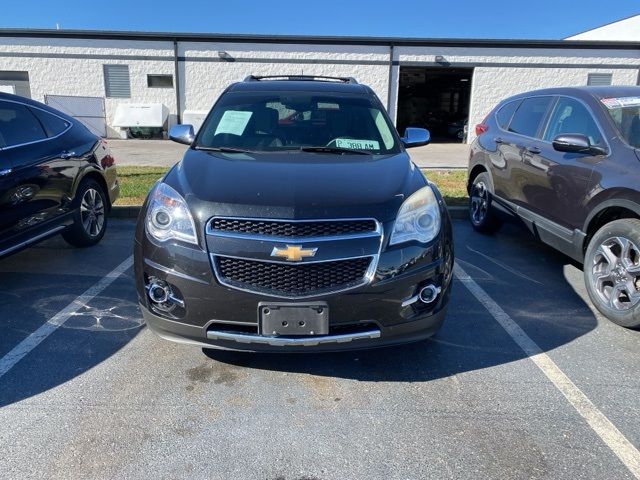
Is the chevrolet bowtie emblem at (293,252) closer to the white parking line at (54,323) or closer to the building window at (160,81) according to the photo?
the white parking line at (54,323)

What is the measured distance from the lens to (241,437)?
99.0 inches

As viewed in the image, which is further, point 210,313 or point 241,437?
point 210,313

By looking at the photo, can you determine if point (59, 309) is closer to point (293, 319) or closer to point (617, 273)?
point (293, 319)

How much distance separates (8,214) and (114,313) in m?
1.25

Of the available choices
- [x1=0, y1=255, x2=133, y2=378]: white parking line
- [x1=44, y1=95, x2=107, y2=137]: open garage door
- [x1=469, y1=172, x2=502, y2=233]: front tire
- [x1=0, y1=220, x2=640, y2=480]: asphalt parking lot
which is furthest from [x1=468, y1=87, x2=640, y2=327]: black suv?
[x1=44, y1=95, x2=107, y2=137]: open garage door

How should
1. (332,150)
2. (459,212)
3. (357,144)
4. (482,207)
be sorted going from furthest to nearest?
(459,212) → (482,207) → (357,144) → (332,150)

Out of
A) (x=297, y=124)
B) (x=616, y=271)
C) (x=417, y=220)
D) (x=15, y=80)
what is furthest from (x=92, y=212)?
(x=15, y=80)

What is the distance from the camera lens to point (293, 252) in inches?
102

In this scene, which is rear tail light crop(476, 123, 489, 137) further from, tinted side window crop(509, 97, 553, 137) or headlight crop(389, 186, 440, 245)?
headlight crop(389, 186, 440, 245)

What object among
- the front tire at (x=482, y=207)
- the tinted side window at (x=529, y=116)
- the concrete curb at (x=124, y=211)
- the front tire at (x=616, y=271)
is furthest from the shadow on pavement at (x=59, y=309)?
the tinted side window at (x=529, y=116)

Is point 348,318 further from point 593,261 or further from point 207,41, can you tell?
point 207,41

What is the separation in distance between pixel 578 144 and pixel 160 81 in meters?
19.3

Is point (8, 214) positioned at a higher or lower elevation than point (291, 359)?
higher

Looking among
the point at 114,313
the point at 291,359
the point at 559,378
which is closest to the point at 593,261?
the point at 559,378
